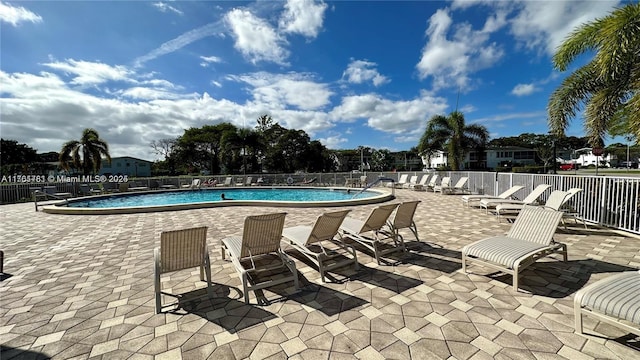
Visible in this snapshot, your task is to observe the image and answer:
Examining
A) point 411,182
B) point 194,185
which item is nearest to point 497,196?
point 411,182

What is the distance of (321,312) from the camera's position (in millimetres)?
2867

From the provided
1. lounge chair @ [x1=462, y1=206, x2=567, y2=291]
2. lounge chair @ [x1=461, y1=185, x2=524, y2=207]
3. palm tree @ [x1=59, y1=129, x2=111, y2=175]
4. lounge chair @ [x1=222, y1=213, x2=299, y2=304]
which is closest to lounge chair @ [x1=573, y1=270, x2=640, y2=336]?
lounge chair @ [x1=462, y1=206, x2=567, y2=291]

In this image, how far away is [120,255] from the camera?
5062 millimetres

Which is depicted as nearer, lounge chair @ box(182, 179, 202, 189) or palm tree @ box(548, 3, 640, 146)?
palm tree @ box(548, 3, 640, 146)

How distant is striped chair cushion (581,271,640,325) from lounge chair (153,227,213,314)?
400cm

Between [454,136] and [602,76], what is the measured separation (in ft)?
48.3

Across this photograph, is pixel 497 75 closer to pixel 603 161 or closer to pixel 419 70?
pixel 419 70

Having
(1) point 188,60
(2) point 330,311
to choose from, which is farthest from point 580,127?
(1) point 188,60

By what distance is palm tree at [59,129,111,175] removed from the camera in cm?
2152

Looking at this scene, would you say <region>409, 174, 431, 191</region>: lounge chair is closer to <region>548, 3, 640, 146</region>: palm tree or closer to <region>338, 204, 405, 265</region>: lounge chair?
<region>548, 3, 640, 146</region>: palm tree

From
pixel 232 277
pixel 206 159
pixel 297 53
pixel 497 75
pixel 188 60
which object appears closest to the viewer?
pixel 232 277

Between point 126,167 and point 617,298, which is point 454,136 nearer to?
point 617,298

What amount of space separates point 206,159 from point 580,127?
42.0 meters

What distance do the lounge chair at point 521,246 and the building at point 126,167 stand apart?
5751 cm
